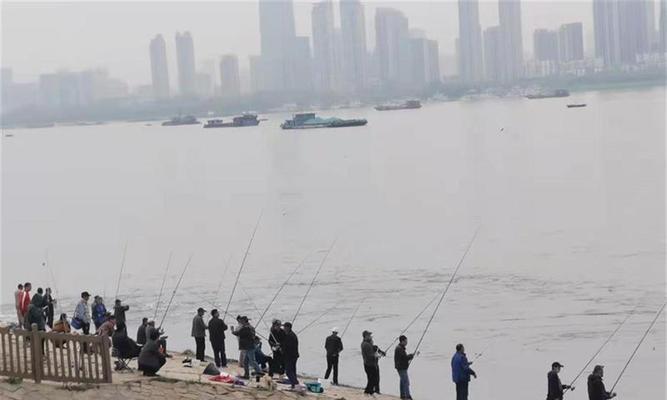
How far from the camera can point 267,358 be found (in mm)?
12469

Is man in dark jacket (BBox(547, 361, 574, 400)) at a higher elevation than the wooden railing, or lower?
lower

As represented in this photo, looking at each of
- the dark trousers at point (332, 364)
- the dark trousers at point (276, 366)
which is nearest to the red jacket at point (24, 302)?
the dark trousers at point (276, 366)

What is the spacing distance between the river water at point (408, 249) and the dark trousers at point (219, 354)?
70.1 inches

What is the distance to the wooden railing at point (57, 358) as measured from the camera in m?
9.52

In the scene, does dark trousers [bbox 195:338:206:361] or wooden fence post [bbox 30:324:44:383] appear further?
dark trousers [bbox 195:338:206:361]

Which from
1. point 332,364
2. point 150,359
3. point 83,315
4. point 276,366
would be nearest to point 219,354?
A: point 276,366

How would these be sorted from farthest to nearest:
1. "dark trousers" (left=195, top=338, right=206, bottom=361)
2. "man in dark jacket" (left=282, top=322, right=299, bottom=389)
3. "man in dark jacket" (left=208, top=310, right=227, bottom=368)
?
"dark trousers" (left=195, top=338, right=206, bottom=361), "man in dark jacket" (left=208, top=310, right=227, bottom=368), "man in dark jacket" (left=282, top=322, right=299, bottom=389)

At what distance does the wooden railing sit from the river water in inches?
Answer: 186

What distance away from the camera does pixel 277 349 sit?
39.4ft

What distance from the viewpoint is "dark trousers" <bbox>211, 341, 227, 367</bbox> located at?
12.8 meters

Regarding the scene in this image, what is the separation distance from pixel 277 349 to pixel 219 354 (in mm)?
1161

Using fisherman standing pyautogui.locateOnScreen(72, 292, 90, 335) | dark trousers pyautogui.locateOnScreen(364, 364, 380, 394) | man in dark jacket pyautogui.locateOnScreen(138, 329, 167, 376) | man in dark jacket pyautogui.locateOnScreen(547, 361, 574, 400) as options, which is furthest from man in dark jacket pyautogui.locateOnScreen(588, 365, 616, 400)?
fisherman standing pyautogui.locateOnScreen(72, 292, 90, 335)

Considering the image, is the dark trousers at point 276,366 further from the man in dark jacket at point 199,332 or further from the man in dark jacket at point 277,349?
the man in dark jacket at point 199,332

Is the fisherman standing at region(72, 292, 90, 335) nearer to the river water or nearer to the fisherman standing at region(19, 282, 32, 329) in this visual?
the fisherman standing at region(19, 282, 32, 329)
